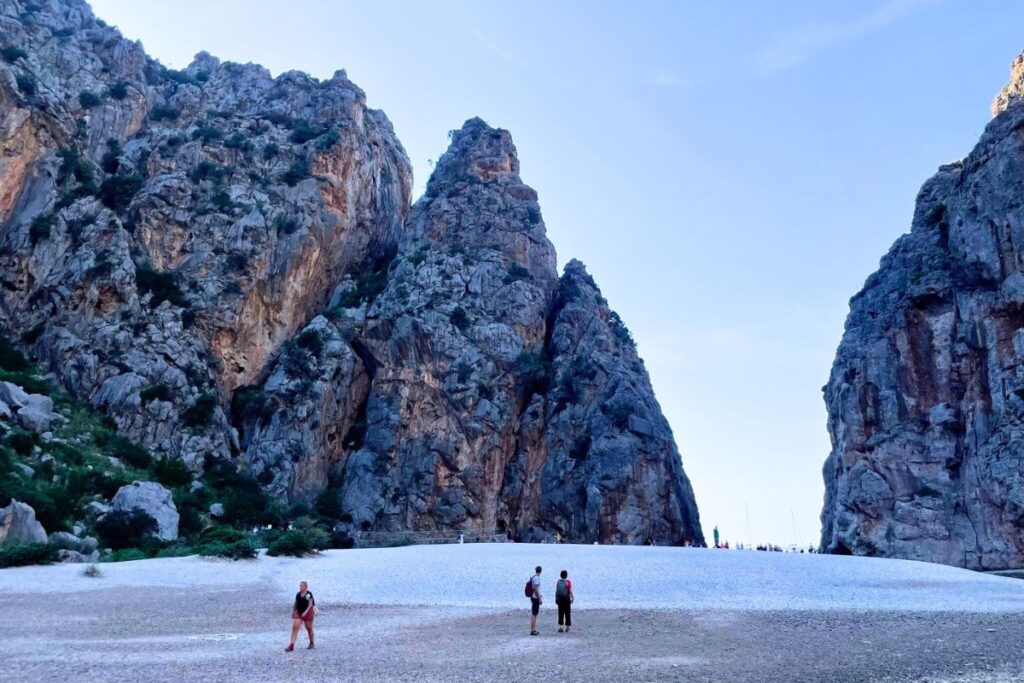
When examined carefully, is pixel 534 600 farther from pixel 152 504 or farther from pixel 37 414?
pixel 37 414

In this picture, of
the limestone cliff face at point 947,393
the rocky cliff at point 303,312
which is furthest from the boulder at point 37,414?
the limestone cliff face at point 947,393

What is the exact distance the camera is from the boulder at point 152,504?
116ft

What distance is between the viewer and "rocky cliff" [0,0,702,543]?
52500 mm

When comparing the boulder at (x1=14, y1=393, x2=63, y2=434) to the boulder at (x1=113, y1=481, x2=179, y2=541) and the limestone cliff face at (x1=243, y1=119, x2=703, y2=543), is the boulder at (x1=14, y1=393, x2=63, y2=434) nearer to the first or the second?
the boulder at (x1=113, y1=481, x2=179, y2=541)

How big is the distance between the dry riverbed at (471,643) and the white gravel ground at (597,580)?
1407mm

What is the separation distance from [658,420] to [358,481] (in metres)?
24.1

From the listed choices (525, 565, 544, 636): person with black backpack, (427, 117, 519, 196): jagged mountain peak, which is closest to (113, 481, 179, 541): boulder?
(525, 565, 544, 636): person with black backpack

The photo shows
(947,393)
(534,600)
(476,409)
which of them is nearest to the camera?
(534,600)

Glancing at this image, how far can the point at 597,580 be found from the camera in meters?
23.7

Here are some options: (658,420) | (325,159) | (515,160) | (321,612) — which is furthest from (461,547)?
(515,160)

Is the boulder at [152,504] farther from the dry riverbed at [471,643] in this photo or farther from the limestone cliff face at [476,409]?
the dry riverbed at [471,643]

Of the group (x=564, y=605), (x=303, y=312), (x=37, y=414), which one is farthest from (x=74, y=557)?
(x=303, y=312)

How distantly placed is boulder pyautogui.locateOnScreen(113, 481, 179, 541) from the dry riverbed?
1674cm

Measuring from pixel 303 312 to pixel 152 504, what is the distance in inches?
1187
